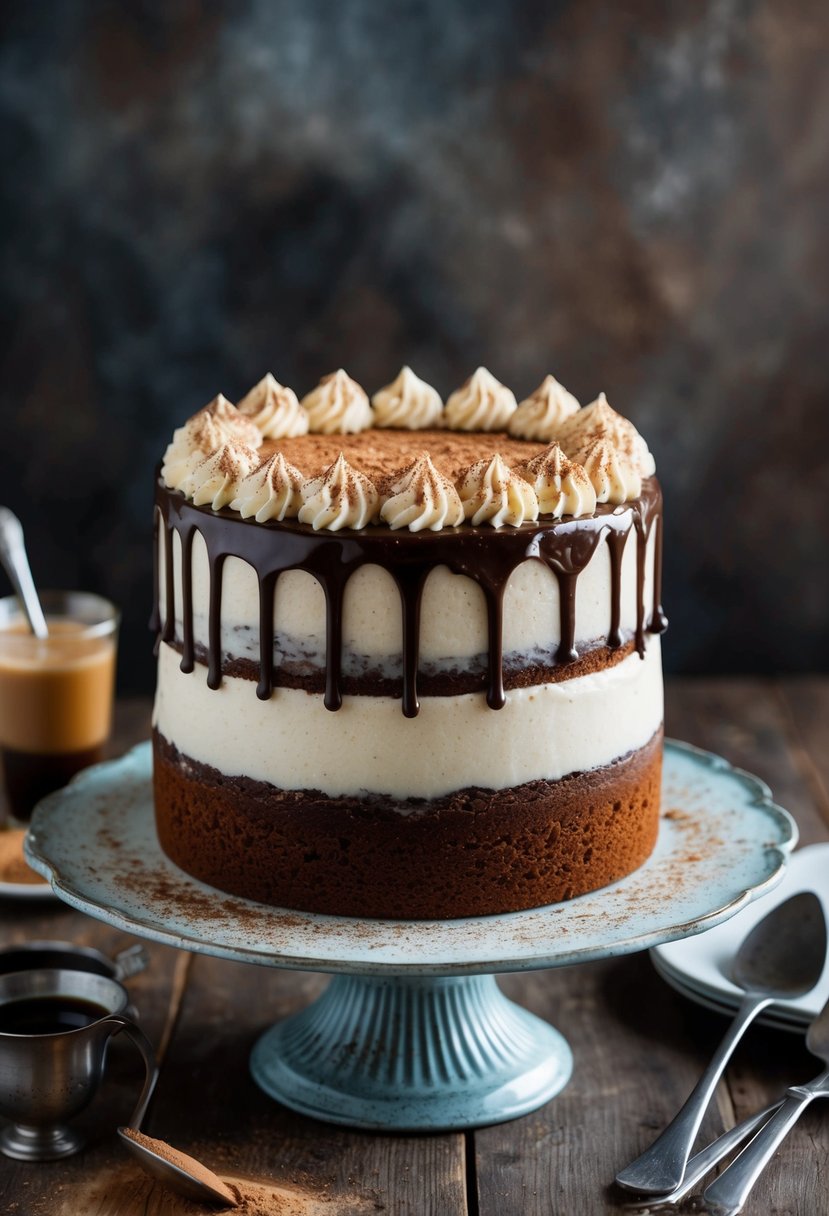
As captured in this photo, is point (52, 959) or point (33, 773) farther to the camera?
point (33, 773)

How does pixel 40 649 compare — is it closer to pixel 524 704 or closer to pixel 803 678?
pixel 524 704

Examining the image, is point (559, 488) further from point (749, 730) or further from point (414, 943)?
point (749, 730)

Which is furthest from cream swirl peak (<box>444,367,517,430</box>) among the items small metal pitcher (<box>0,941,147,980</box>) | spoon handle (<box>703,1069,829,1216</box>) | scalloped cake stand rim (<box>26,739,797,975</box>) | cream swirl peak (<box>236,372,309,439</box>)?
spoon handle (<box>703,1069,829,1216</box>)

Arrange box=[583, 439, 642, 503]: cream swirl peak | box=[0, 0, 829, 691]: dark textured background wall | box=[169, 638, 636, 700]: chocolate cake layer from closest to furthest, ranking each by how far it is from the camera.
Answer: box=[169, 638, 636, 700]: chocolate cake layer
box=[583, 439, 642, 503]: cream swirl peak
box=[0, 0, 829, 691]: dark textured background wall

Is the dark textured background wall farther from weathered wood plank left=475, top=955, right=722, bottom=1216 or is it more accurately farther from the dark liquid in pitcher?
the dark liquid in pitcher

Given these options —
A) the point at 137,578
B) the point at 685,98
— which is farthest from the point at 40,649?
the point at 685,98

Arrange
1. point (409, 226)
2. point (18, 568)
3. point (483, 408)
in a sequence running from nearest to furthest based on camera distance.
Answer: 1. point (483, 408)
2. point (18, 568)
3. point (409, 226)

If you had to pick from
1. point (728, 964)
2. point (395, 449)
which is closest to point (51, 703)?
point (395, 449)
